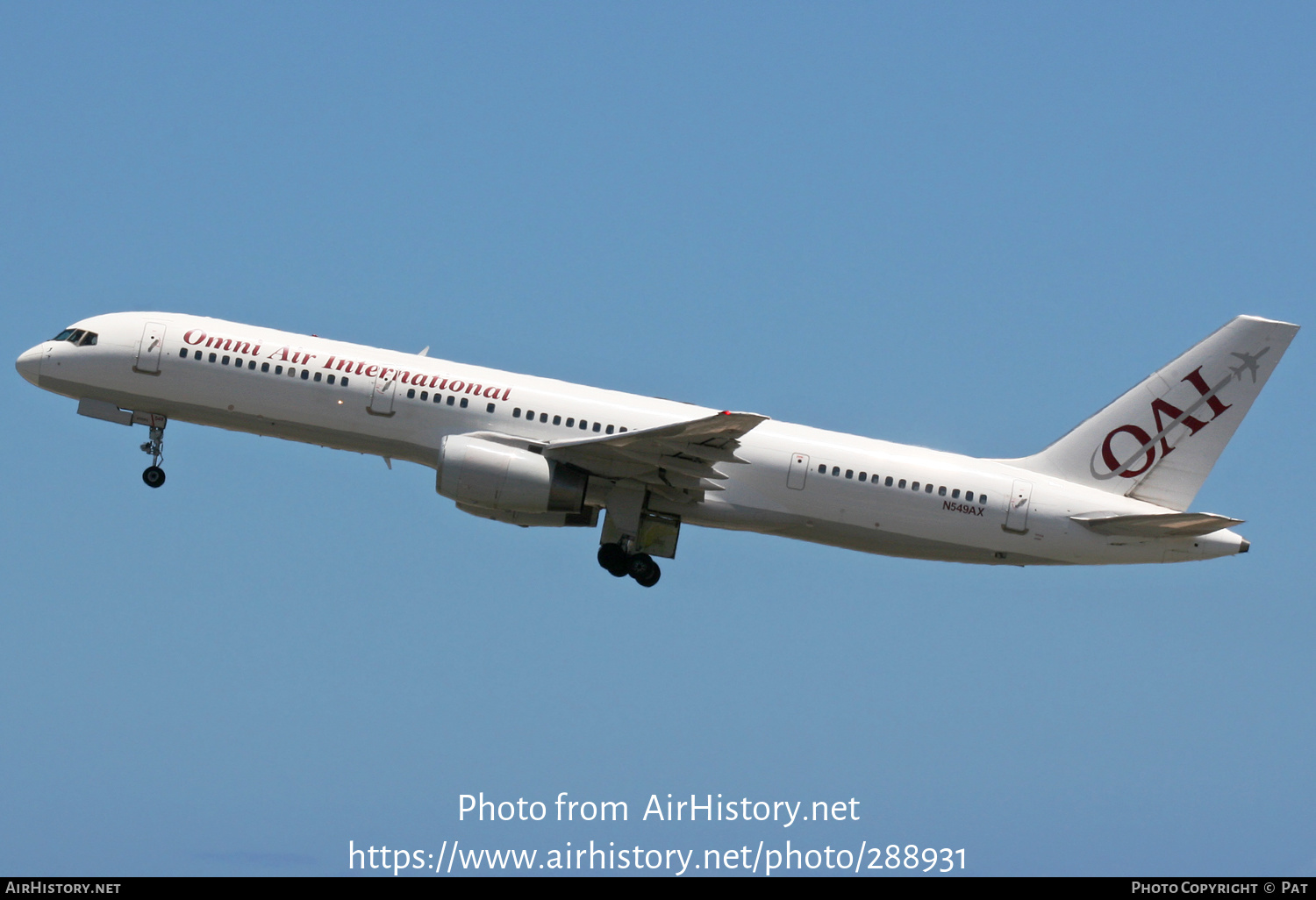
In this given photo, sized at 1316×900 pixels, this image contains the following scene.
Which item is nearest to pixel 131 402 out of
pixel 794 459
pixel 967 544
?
pixel 794 459

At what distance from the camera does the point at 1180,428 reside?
126ft

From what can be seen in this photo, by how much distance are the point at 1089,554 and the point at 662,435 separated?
37.1ft

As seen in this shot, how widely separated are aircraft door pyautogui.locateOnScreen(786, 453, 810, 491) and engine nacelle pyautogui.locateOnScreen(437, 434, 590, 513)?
207 inches

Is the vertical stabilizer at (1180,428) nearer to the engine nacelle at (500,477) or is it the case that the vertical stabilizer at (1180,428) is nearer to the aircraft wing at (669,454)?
the aircraft wing at (669,454)

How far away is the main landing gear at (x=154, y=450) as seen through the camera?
3928cm

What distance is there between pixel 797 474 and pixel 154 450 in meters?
17.0

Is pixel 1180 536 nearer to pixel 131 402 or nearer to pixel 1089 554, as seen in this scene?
pixel 1089 554

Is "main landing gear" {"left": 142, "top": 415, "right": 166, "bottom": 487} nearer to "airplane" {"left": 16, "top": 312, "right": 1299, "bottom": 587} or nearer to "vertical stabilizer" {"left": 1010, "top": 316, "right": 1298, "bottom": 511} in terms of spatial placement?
"airplane" {"left": 16, "top": 312, "right": 1299, "bottom": 587}

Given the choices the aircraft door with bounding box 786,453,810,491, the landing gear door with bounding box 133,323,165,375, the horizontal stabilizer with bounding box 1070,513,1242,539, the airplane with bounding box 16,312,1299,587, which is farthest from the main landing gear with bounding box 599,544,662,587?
the landing gear door with bounding box 133,323,165,375

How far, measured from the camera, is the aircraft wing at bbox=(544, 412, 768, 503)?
34719 millimetres

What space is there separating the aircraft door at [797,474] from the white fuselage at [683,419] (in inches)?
0.9

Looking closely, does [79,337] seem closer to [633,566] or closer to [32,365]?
[32,365]

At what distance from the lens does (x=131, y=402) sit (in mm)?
38625

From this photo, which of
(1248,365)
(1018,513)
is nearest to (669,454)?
(1018,513)
